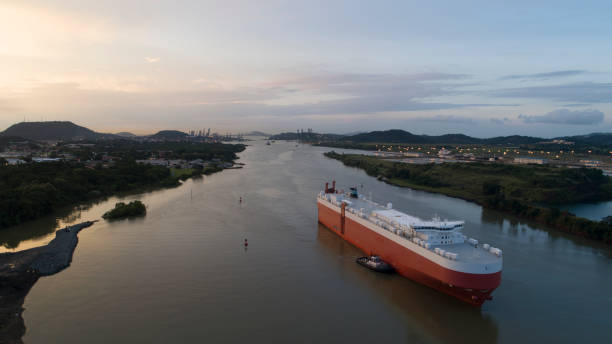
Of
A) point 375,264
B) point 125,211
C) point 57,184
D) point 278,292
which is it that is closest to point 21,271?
point 125,211

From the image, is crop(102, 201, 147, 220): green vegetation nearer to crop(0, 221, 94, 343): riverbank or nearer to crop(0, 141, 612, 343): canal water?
crop(0, 141, 612, 343): canal water

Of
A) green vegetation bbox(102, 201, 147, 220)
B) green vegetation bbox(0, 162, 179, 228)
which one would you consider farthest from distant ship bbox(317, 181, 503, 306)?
green vegetation bbox(0, 162, 179, 228)

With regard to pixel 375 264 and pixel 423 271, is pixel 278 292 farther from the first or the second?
pixel 423 271

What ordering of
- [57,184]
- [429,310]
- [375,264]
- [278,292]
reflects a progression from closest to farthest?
[429,310] → [278,292] → [375,264] → [57,184]

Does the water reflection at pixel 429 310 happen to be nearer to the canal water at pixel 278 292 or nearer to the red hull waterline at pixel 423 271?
the canal water at pixel 278 292

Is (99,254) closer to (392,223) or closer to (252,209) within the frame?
(252,209)

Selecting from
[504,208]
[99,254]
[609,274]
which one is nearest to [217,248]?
[99,254]
